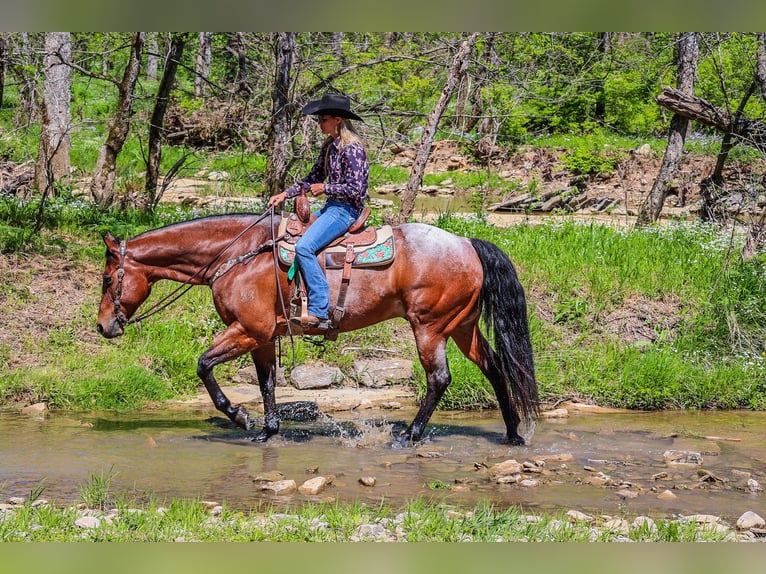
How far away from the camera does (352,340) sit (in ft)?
37.6

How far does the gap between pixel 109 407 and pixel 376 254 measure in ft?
11.8

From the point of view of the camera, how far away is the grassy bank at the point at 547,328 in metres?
10.3

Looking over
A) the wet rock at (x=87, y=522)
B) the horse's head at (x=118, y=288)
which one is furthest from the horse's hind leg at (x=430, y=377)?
the wet rock at (x=87, y=522)

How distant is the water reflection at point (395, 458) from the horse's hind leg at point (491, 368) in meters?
0.22

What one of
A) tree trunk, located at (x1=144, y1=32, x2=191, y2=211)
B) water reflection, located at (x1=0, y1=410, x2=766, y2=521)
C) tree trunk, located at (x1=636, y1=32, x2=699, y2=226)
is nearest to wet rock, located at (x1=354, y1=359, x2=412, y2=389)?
water reflection, located at (x1=0, y1=410, x2=766, y2=521)

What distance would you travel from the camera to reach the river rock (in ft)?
19.5

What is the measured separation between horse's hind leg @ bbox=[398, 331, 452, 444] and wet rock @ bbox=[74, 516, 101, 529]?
3.67 metres

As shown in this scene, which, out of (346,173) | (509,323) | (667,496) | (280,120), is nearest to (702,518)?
(667,496)

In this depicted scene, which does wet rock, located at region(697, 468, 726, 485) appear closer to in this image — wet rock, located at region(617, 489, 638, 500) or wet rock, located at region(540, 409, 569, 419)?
wet rock, located at region(617, 489, 638, 500)

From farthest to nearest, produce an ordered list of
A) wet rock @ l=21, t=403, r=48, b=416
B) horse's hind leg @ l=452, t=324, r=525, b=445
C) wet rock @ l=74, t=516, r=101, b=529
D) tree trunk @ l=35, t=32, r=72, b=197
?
tree trunk @ l=35, t=32, r=72, b=197
wet rock @ l=21, t=403, r=48, b=416
horse's hind leg @ l=452, t=324, r=525, b=445
wet rock @ l=74, t=516, r=101, b=529

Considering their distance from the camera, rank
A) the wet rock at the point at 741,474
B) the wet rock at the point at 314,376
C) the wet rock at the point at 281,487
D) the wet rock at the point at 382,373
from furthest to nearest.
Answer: the wet rock at the point at 382,373 < the wet rock at the point at 314,376 < the wet rock at the point at 741,474 < the wet rock at the point at 281,487

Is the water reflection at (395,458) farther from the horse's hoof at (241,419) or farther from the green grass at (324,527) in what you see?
the green grass at (324,527)

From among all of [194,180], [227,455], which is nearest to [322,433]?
[227,455]

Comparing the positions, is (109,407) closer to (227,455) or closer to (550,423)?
(227,455)
